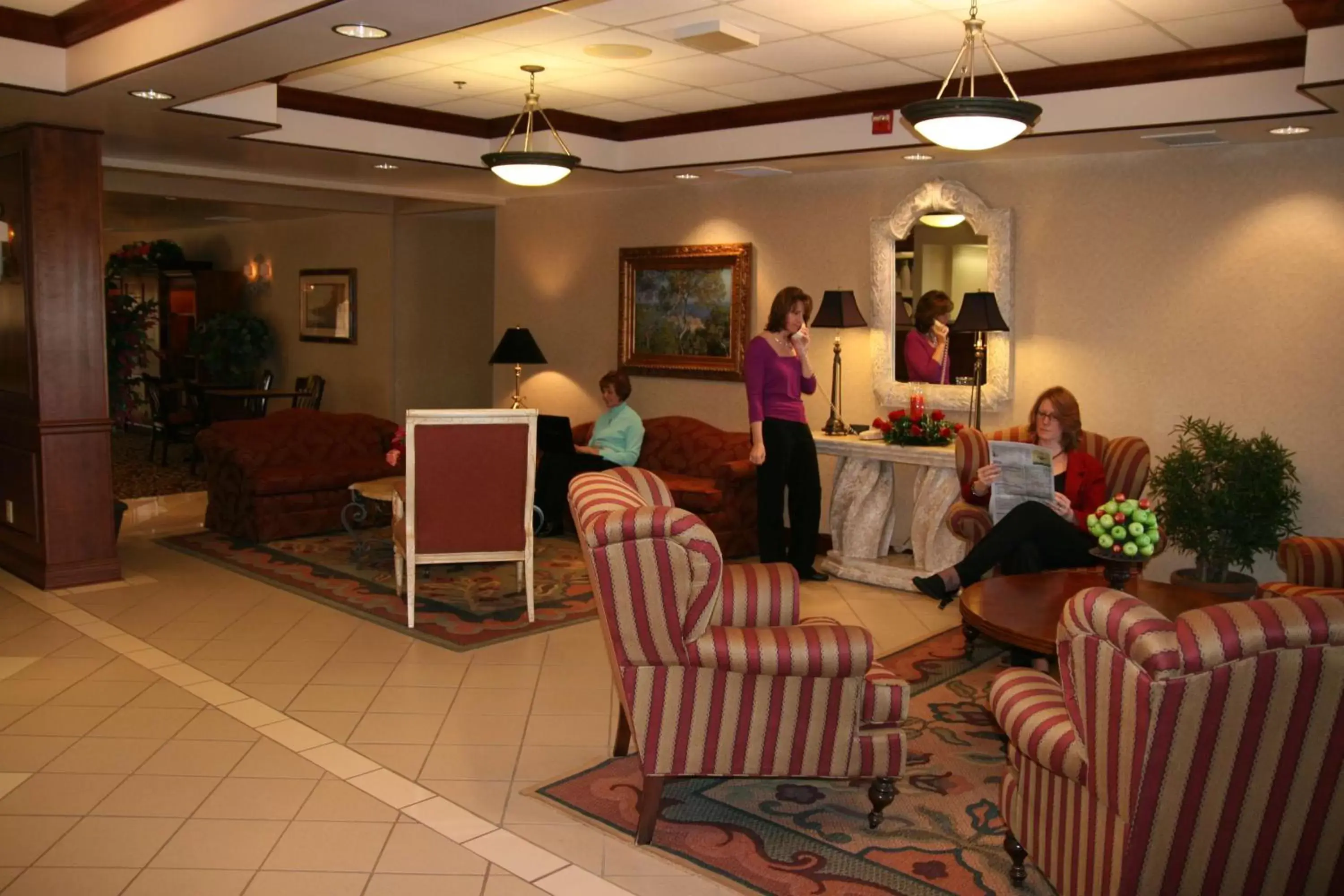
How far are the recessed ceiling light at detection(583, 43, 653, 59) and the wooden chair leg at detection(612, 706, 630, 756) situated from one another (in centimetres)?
288

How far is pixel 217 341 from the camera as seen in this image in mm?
12484

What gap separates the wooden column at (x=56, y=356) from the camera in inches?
236

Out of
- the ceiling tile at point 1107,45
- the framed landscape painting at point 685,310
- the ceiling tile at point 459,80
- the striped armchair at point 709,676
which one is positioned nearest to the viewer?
the striped armchair at point 709,676

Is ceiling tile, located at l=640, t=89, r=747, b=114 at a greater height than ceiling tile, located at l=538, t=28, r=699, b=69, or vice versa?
ceiling tile, located at l=640, t=89, r=747, b=114

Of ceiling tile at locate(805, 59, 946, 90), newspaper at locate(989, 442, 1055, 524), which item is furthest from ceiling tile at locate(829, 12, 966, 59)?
newspaper at locate(989, 442, 1055, 524)

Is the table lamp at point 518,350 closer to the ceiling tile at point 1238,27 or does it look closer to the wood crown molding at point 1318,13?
the ceiling tile at point 1238,27

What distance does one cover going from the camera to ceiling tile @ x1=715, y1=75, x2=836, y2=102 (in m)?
5.81

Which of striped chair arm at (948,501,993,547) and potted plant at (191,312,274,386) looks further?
potted plant at (191,312,274,386)

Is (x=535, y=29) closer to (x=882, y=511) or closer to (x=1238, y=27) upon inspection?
(x=1238, y=27)

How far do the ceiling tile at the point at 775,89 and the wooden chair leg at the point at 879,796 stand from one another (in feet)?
11.9

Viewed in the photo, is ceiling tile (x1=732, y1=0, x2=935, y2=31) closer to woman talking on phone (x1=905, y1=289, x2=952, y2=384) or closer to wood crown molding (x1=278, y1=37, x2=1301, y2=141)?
wood crown molding (x1=278, y1=37, x2=1301, y2=141)

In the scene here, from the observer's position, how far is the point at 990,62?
5367 millimetres

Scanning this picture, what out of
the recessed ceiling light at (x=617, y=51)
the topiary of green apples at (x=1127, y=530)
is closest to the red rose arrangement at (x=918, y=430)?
the topiary of green apples at (x=1127, y=530)

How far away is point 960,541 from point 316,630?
3.40 meters
